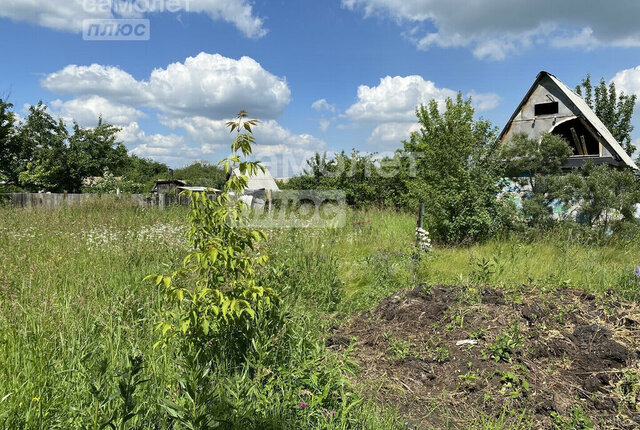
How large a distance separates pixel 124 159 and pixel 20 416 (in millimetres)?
28490

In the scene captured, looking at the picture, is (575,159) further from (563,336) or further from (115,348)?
(115,348)

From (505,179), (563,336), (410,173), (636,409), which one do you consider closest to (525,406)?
(636,409)

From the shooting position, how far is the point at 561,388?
9.01 ft

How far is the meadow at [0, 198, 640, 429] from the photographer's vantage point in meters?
2.11

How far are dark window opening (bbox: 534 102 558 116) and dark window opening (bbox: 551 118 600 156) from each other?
1.80 ft

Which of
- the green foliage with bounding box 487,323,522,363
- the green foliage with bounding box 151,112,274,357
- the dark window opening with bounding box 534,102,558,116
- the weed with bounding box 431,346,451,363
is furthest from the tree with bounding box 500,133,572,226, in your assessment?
the green foliage with bounding box 151,112,274,357

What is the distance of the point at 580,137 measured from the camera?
11227 mm

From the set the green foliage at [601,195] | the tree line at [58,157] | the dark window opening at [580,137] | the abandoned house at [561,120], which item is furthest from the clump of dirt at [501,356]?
the tree line at [58,157]

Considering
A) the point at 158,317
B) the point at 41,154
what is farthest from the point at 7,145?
the point at 158,317

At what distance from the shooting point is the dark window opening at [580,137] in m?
11.1

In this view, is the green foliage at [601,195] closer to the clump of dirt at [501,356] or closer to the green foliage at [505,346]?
the clump of dirt at [501,356]

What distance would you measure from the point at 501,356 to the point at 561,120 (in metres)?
10.4

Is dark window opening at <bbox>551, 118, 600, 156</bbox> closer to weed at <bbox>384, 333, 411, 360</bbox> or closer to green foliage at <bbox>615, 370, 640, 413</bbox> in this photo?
green foliage at <bbox>615, 370, 640, 413</bbox>

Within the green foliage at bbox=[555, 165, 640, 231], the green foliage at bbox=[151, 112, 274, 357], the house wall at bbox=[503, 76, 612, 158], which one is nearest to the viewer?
the green foliage at bbox=[151, 112, 274, 357]
